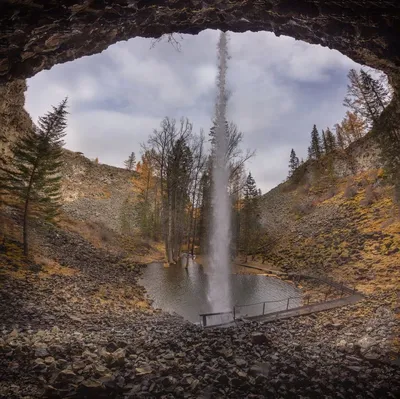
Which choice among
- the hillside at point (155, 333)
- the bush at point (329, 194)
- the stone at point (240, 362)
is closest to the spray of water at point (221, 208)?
the hillside at point (155, 333)

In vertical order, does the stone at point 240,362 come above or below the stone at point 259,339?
above

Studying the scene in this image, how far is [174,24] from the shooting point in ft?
23.7

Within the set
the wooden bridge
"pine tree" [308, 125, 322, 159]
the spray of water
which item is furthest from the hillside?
"pine tree" [308, 125, 322, 159]

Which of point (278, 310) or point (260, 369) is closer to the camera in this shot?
point (260, 369)

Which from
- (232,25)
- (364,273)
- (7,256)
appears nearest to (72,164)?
(7,256)

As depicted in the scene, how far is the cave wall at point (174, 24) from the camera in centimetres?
452

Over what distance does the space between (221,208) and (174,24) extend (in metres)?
17.4

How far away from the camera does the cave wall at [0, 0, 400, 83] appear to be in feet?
14.8

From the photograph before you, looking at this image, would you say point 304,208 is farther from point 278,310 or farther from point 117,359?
point 117,359

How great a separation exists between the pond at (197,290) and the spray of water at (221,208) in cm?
70

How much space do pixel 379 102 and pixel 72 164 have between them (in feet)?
135

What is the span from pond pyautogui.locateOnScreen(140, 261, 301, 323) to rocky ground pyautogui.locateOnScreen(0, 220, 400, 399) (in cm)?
182

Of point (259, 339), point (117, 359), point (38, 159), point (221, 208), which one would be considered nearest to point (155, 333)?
point (117, 359)

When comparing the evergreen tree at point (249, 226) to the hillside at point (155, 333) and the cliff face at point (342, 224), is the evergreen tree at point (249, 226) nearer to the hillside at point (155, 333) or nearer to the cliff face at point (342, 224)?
the cliff face at point (342, 224)
